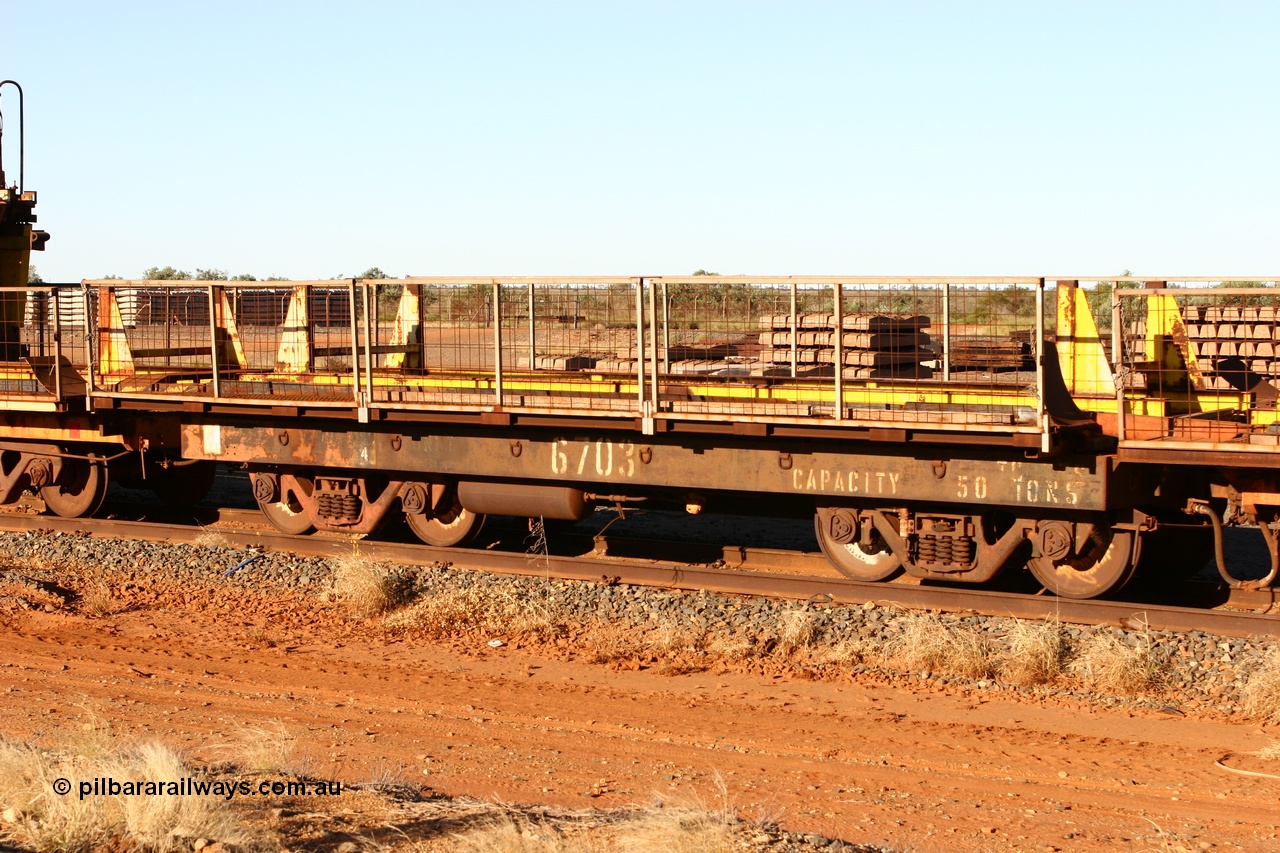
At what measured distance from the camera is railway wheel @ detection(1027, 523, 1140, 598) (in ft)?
33.6

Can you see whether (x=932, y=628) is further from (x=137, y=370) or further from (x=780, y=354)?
(x=137, y=370)

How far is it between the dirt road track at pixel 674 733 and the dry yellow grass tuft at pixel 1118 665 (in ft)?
1.34

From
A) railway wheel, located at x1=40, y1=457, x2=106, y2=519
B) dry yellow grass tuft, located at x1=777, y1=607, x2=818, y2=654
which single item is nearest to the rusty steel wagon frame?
railway wheel, located at x1=40, y1=457, x2=106, y2=519

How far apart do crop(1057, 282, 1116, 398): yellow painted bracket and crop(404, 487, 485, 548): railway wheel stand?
18.7 ft

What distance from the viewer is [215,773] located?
6.49 metres

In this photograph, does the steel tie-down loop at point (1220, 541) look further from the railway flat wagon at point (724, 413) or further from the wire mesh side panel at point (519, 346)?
the wire mesh side panel at point (519, 346)

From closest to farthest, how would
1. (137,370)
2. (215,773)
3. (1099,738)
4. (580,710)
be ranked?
(215,773) < (1099,738) < (580,710) < (137,370)

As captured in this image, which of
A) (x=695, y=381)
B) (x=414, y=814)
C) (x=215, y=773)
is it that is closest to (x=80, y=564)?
(x=695, y=381)

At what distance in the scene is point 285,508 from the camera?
13586mm

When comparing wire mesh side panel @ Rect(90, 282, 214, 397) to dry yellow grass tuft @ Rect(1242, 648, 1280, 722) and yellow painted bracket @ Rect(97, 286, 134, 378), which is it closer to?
yellow painted bracket @ Rect(97, 286, 134, 378)

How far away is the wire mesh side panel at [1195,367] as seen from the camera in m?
9.59

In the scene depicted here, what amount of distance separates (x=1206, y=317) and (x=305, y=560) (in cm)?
846

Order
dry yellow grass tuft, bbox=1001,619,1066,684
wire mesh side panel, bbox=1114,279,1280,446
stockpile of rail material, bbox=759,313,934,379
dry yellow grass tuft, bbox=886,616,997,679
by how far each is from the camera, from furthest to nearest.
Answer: stockpile of rail material, bbox=759,313,934,379
wire mesh side panel, bbox=1114,279,1280,446
dry yellow grass tuft, bbox=886,616,997,679
dry yellow grass tuft, bbox=1001,619,1066,684

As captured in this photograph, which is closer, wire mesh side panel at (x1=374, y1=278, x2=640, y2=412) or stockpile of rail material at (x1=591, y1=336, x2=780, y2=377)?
wire mesh side panel at (x1=374, y1=278, x2=640, y2=412)
